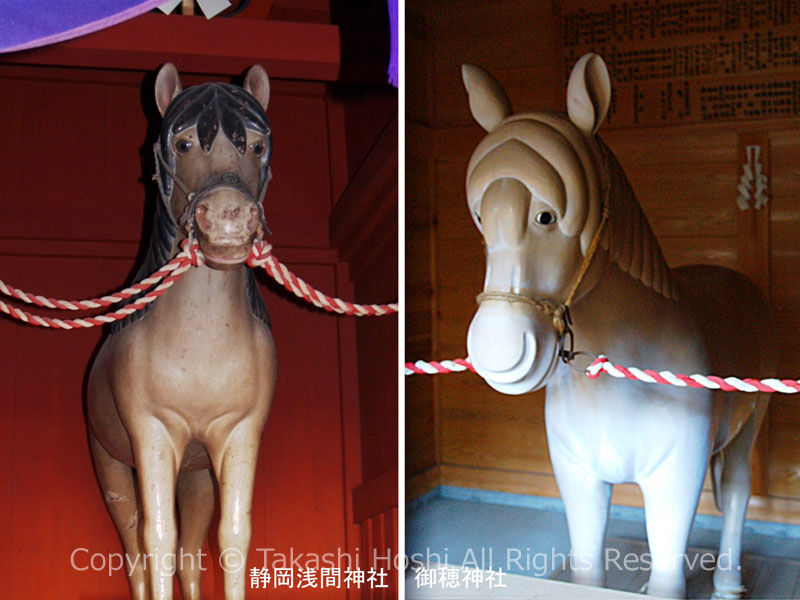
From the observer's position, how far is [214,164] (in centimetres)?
125

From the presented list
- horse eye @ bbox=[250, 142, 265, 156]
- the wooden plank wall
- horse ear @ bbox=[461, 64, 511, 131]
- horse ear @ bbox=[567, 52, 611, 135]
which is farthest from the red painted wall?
horse ear @ bbox=[567, 52, 611, 135]

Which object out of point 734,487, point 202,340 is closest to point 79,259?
point 202,340

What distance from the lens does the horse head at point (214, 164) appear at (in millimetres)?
1210

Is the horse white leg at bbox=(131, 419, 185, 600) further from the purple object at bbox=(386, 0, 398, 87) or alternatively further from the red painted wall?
the purple object at bbox=(386, 0, 398, 87)

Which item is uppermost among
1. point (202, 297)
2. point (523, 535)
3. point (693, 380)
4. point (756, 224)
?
point (756, 224)

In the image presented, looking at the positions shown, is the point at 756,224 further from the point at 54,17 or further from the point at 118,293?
the point at 54,17

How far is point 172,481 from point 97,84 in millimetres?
728

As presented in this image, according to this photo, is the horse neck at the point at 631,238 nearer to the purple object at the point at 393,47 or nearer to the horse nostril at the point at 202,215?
the purple object at the point at 393,47

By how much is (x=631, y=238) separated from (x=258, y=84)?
626 mm

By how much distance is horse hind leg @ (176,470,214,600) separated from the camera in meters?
1.45

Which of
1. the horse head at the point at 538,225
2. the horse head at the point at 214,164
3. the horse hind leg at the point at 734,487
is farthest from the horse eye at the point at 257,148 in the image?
the horse hind leg at the point at 734,487

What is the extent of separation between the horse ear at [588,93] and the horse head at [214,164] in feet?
1.52

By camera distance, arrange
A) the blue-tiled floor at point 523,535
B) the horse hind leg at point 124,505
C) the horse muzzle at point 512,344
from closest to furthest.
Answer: the horse muzzle at point 512,344 → the blue-tiled floor at point 523,535 → the horse hind leg at point 124,505

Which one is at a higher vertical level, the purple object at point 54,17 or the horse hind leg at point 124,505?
the purple object at point 54,17
